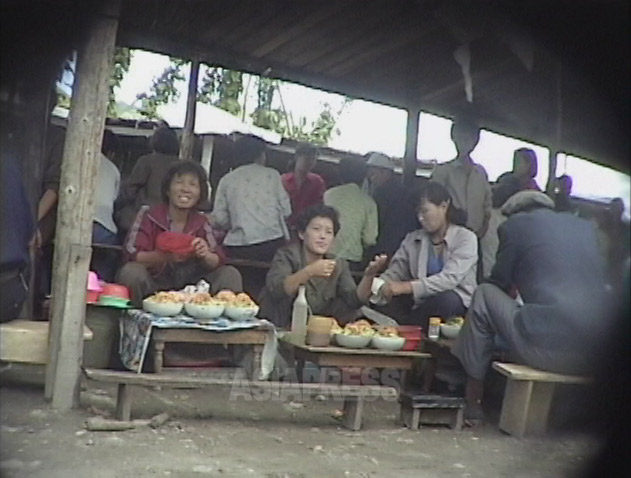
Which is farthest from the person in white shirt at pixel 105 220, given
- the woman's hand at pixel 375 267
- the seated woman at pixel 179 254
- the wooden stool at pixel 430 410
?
the wooden stool at pixel 430 410

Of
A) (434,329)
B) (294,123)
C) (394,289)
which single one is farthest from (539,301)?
(294,123)

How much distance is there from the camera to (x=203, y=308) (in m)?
3.26

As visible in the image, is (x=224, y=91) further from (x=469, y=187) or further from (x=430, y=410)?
(x=430, y=410)

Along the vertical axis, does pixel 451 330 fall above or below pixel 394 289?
below

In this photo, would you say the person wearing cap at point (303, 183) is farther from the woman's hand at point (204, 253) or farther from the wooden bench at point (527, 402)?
the wooden bench at point (527, 402)

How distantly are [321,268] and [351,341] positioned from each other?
0.38m

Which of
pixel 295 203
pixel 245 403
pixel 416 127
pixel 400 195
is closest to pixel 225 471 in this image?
pixel 245 403

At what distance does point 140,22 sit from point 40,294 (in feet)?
5.52

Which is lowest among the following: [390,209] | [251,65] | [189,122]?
[390,209]

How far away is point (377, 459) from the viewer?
2881 mm

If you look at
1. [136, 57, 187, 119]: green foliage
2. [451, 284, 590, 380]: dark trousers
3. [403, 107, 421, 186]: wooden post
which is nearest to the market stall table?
[451, 284, 590, 380]: dark trousers

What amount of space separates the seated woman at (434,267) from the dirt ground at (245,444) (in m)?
0.60

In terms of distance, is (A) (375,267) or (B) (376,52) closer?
(A) (375,267)

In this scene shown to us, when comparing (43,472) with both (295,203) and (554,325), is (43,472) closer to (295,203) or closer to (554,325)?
(554,325)
